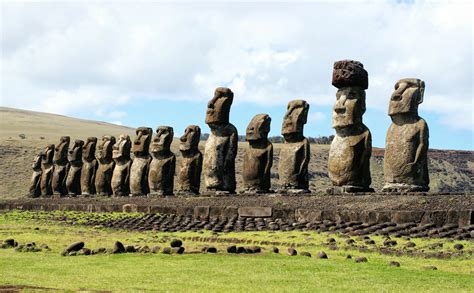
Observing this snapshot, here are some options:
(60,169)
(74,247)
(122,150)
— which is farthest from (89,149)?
(74,247)

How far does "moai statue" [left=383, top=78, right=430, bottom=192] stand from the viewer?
722 inches

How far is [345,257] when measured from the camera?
37.2ft

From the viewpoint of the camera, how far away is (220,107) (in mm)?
24453

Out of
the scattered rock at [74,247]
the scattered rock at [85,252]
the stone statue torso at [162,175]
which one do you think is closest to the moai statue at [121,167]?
the stone statue torso at [162,175]

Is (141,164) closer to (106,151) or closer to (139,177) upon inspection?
(139,177)

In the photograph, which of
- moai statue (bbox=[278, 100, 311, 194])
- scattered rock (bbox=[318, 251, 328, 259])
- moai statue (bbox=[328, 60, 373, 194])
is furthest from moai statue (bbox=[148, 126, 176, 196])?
scattered rock (bbox=[318, 251, 328, 259])

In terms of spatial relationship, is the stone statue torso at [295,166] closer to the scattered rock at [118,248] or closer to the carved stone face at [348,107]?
the carved stone face at [348,107]

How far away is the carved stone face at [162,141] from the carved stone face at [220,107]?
9.29 ft

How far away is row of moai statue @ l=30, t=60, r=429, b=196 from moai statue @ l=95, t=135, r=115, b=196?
4 cm

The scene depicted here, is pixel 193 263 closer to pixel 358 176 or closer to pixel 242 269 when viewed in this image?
pixel 242 269

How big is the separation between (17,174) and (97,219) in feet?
111

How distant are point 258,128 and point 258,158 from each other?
898 mm

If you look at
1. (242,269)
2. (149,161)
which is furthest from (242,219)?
(149,161)

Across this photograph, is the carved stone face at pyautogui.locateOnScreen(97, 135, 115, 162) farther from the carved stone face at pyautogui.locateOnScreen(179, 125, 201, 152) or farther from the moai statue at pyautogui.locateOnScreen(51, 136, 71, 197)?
the carved stone face at pyautogui.locateOnScreen(179, 125, 201, 152)
